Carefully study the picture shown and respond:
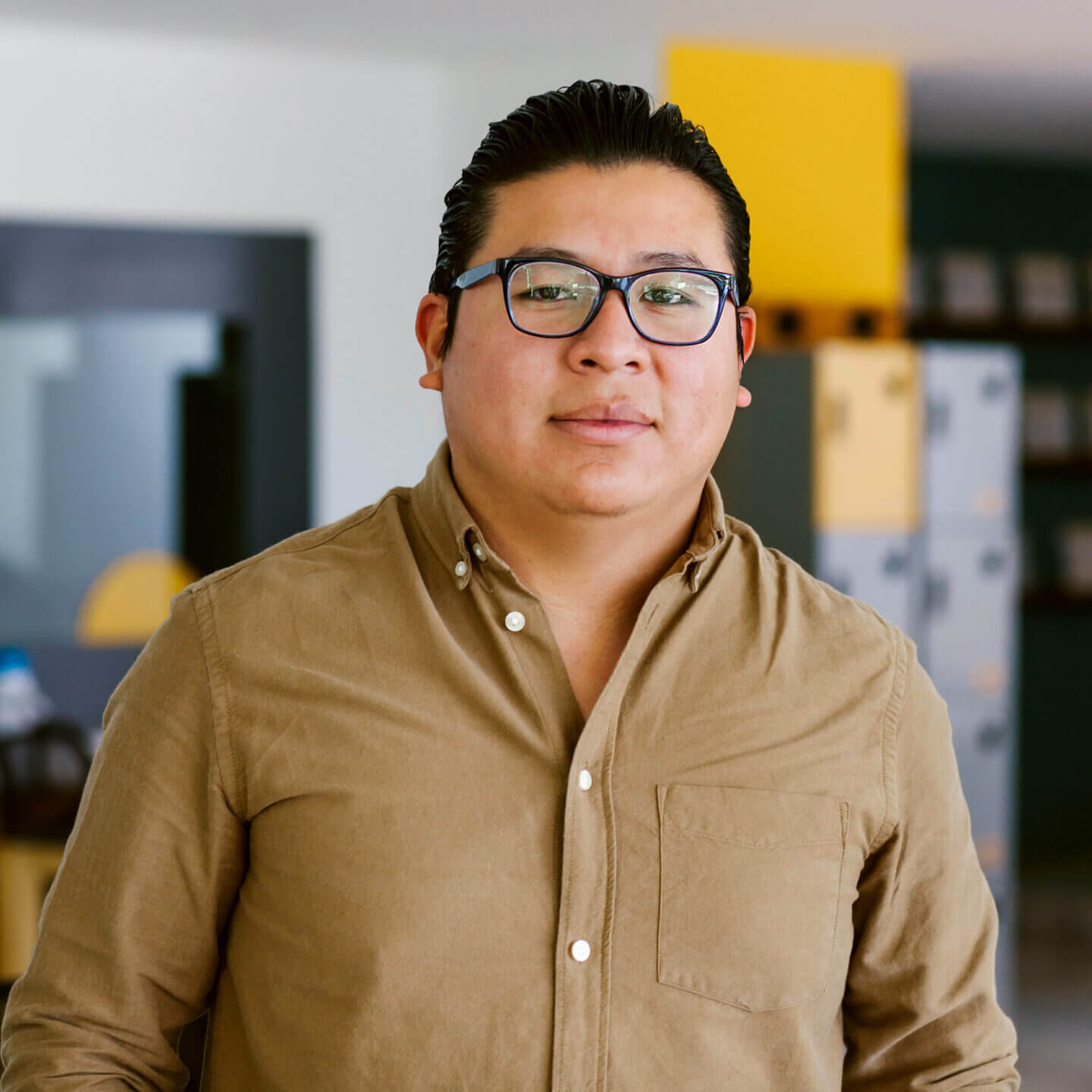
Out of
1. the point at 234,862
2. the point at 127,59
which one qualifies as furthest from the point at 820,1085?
the point at 127,59

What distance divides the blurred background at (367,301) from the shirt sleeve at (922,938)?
2.98 meters

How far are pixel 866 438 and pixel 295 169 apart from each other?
6.59ft

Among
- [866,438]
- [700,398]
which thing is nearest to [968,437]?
[866,438]

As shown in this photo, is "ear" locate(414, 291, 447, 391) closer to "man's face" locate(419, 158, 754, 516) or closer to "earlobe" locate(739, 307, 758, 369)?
"man's face" locate(419, 158, 754, 516)

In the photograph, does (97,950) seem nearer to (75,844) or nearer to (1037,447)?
(75,844)

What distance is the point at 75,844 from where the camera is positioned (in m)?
1.04

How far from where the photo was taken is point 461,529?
112 cm

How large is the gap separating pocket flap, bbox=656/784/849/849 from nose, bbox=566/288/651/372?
33cm

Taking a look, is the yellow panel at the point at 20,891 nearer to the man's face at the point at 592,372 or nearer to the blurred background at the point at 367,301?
the blurred background at the point at 367,301

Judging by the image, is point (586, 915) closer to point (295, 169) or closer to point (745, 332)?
point (745, 332)

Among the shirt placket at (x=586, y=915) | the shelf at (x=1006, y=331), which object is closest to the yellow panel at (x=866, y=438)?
the shelf at (x=1006, y=331)

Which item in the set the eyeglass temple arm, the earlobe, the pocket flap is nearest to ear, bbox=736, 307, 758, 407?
the earlobe

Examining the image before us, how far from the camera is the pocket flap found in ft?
3.46

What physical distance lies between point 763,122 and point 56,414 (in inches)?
96.2
